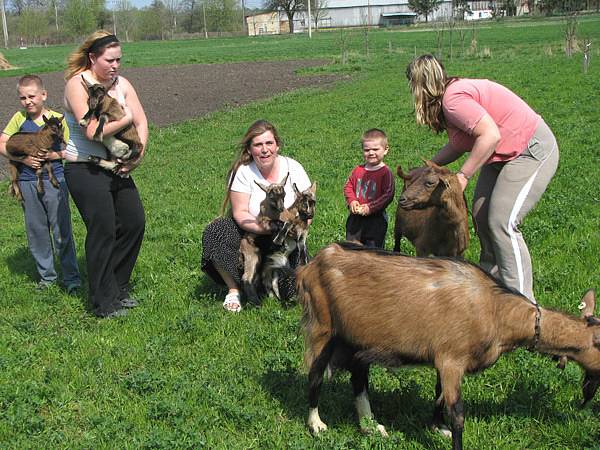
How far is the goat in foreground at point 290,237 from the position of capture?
5836 mm

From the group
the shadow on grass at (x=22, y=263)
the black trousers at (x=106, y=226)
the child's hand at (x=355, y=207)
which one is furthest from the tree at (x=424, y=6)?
the black trousers at (x=106, y=226)

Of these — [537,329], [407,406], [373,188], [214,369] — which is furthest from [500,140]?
[214,369]

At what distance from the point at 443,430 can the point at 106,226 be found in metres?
3.59

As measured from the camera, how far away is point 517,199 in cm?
488

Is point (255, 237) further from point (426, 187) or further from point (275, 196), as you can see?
point (426, 187)

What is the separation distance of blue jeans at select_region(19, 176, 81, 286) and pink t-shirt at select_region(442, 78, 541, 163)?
164 inches

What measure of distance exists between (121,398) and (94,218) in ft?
6.46

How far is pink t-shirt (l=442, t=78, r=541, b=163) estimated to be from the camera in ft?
15.5

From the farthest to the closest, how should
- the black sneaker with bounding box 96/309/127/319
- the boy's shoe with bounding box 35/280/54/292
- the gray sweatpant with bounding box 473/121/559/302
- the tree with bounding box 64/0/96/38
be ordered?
the tree with bounding box 64/0/96/38, the boy's shoe with bounding box 35/280/54/292, the black sneaker with bounding box 96/309/127/319, the gray sweatpant with bounding box 473/121/559/302

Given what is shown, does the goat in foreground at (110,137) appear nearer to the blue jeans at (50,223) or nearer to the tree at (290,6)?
the blue jeans at (50,223)

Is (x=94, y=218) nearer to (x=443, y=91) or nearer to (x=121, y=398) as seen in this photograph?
(x=121, y=398)

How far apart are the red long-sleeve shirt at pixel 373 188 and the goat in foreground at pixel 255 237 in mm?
634

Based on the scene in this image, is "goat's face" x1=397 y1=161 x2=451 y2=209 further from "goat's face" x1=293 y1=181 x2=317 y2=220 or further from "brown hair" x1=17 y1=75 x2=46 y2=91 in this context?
"brown hair" x1=17 y1=75 x2=46 y2=91

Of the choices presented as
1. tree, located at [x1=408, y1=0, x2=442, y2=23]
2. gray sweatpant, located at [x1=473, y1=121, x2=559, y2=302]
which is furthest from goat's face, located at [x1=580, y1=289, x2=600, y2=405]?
tree, located at [x1=408, y1=0, x2=442, y2=23]
